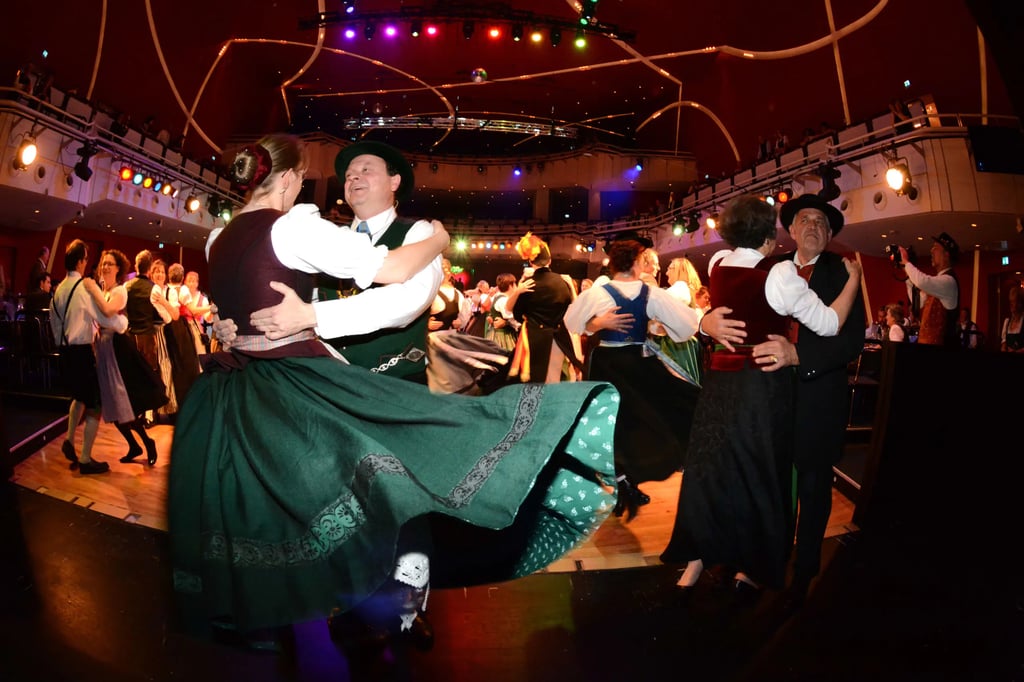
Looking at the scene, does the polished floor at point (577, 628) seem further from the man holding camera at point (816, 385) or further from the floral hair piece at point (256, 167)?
the floral hair piece at point (256, 167)

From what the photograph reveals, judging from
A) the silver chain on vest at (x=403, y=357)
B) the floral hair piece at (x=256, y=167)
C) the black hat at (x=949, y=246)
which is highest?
the black hat at (x=949, y=246)

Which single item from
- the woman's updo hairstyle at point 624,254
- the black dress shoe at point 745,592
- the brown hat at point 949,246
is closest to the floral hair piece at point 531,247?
the woman's updo hairstyle at point 624,254

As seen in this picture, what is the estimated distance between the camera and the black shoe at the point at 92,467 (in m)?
4.14

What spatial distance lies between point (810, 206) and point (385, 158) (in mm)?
1618

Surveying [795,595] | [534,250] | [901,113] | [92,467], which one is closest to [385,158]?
[795,595]

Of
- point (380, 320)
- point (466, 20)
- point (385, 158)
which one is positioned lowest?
point (380, 320)

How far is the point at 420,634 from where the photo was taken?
1.97 metres

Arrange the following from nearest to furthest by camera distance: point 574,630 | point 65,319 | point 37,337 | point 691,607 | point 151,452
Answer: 1. point 574,630
2. point 691,607
3. point 65,319
4. point 151,452
5. point 37,337

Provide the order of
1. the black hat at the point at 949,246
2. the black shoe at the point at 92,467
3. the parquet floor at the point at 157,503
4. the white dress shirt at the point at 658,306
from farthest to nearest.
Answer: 1. the black hat at the point at 949,246
2. the black shoe at the point at 92,467
3. the white dress shirt at the point at 658,306
4. the parquet floor at the point at 157,503

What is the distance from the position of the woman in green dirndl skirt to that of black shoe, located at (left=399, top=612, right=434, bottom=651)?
349mm

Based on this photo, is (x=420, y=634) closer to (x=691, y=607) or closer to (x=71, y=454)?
(x=691, y=607)

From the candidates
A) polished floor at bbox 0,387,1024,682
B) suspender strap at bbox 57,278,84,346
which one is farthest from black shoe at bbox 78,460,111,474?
polished floor at bbox 0,387,1024,682

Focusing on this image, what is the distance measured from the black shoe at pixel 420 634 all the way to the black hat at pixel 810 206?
1.92 meters

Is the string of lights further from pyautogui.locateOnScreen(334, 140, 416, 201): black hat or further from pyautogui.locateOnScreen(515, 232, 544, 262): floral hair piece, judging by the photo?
pyautogui.locateOnScreen(334, 140, 416, 201): black hat
